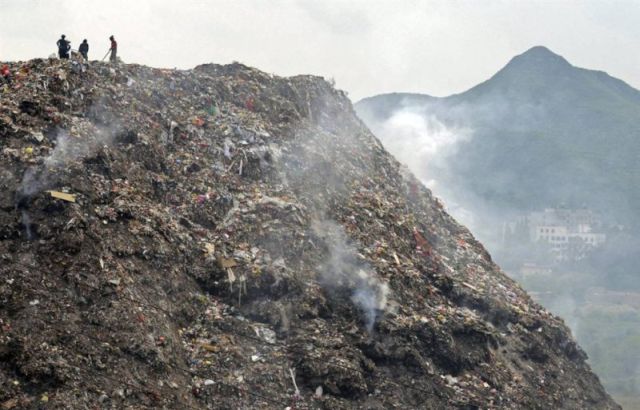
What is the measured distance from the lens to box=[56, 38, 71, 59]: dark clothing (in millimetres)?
15727

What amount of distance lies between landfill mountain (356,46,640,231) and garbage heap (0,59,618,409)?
69.2 meters

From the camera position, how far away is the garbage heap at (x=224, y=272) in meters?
11.2

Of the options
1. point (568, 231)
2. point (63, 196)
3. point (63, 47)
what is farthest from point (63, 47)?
point (568, 231)

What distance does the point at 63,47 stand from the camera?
15.8 meters

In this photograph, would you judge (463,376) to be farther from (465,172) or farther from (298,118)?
(465,172)

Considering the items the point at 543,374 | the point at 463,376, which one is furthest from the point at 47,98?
the point at 543,374

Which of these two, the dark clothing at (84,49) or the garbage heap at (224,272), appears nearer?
the garbage heap at (224,272)

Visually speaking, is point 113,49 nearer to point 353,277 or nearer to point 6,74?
point 6,74

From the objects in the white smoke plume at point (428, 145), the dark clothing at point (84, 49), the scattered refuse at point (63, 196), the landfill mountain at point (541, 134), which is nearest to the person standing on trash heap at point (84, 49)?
the dark clothing at point (84, 49)

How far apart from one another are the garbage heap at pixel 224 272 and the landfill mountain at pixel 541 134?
6922cm

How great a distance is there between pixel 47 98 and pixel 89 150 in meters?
1.35

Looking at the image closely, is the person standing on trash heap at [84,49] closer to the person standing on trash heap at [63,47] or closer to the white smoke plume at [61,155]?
the person standing on trash heap at [63,47]

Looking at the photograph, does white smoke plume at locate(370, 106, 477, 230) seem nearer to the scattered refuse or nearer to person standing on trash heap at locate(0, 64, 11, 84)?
person standing on trash heap at locate(0, 64, 11, 84)

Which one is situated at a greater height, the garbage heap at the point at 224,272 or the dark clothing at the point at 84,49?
the dark clothing at the point at 84,49
